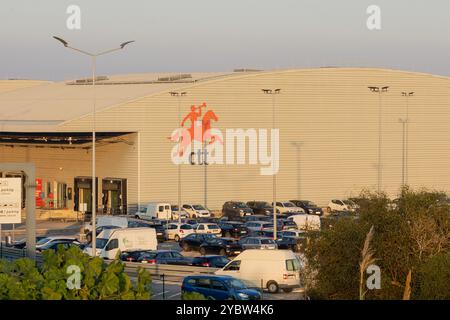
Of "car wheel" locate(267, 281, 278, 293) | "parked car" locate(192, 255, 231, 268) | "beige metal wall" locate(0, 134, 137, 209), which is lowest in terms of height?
"car wheel" locate(267, 281, 278, 293)

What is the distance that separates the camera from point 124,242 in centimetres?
5050

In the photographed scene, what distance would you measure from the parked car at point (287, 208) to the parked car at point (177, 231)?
17.1 m

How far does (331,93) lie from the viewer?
85938 mm

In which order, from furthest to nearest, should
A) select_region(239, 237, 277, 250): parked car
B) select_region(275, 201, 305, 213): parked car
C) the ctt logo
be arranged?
select_region(275, 201, 305, 213): parked car → the ctt logo → select_region(239, 237, 277, 250): parked car

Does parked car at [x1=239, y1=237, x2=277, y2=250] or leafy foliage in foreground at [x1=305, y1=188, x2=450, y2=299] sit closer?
leafy foliage in foreground at [x1=305, y1=188, x2=450, y2=299]

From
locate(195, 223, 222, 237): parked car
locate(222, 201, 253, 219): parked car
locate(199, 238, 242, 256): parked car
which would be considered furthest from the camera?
locate(222, 201, 253, 219): parked car

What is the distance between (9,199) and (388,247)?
12.0 m

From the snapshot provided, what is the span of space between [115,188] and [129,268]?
3746 centimetres

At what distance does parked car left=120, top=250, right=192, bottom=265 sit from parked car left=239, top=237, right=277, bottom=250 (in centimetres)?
616

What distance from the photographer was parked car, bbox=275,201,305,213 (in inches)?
3110

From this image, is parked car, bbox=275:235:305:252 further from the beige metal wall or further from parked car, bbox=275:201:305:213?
the beige metal wall

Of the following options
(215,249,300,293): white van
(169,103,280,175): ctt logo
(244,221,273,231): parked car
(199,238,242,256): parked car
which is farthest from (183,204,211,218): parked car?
(215,249,300,293): white van

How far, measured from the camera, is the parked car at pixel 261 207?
258 feet
